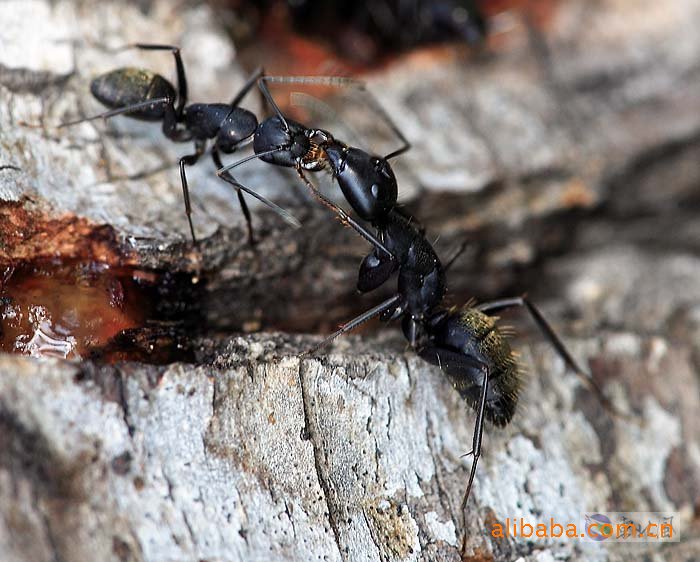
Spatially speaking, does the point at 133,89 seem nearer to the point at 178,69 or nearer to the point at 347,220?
the point at 178,69

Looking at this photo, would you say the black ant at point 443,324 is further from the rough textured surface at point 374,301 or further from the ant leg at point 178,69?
the ant leg at point 178,69

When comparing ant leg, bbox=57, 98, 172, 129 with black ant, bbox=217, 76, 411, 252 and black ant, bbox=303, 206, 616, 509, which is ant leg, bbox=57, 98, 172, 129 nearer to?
black ant, bbox=217, 76, 411, 252

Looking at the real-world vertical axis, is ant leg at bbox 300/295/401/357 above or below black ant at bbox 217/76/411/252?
below

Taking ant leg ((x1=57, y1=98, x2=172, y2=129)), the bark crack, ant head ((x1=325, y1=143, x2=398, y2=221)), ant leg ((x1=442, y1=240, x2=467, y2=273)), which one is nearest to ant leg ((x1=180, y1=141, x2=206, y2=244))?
ant leg ((x1=57, y1=98, x2=172, y2=129))

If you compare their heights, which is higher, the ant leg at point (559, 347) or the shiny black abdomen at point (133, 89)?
the shiny black abdomen at point (133, 89)

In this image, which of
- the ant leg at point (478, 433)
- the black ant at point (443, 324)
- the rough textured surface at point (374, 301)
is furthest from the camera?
the black ant at point (443, 324)

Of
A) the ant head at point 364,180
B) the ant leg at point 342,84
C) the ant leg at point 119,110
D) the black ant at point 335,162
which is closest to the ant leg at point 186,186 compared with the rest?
the black ant at point 335,162

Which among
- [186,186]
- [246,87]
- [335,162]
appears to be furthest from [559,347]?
[246,87]
